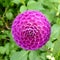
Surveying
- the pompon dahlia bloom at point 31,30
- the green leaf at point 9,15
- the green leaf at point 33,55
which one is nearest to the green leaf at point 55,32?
the green leaf at point 33,55

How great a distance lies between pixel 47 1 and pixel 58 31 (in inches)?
11.3

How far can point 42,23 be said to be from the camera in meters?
A: 1.02

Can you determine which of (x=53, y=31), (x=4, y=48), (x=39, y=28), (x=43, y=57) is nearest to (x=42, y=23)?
(x=39, y=28)

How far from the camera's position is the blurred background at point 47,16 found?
4.30 ft

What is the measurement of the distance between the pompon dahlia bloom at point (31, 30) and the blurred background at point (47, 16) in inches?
5.2

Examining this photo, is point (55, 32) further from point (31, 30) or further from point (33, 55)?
point (31, 30)

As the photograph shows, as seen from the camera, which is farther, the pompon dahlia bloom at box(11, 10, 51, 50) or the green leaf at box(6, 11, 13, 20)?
the green leaf at box(6, 11, 13, 20)

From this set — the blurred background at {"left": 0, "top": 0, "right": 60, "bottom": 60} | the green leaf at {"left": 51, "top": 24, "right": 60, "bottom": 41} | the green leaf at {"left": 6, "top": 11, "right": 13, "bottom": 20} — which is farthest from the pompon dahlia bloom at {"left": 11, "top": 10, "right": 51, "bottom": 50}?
the green leaf at {"left": 6, "top": 11, "right": 13, "bottom": 20}

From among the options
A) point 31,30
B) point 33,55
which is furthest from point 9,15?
point 31,30

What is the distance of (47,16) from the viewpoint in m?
1.42

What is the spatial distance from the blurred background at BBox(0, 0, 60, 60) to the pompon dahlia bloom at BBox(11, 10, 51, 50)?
0.13 m

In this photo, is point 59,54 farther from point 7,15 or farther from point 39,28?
point 7,15

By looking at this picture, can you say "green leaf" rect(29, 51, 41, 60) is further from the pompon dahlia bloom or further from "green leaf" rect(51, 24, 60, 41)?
the pompon dahlia bloom

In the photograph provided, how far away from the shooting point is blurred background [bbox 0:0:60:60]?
131 cm
